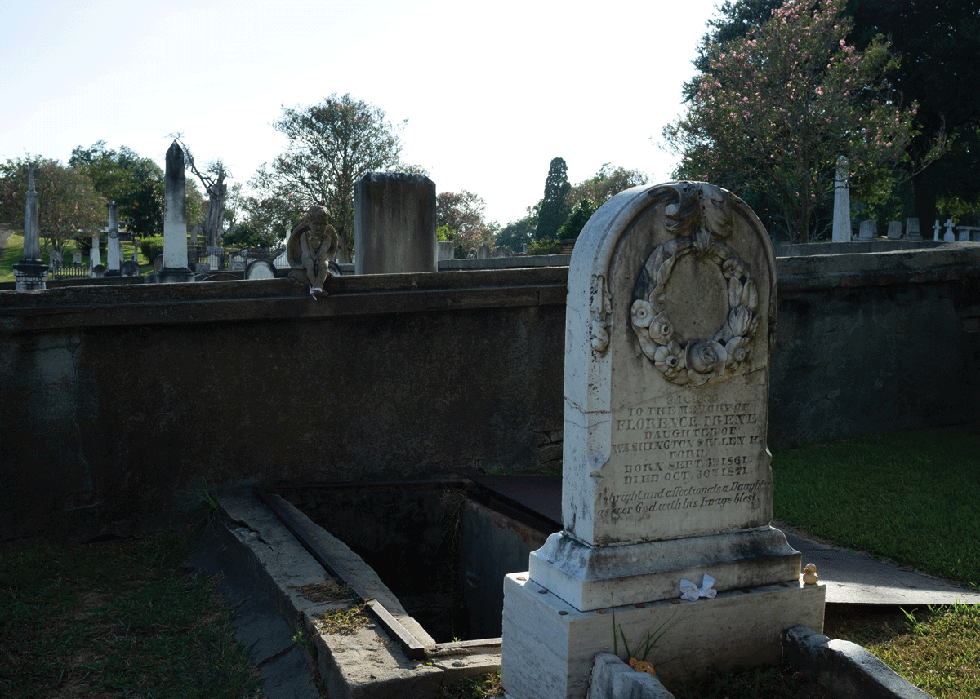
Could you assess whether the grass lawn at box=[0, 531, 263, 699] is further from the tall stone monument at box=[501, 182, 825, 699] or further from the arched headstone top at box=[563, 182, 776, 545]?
the arched headstone top at box=[563, 182, 776, 545]

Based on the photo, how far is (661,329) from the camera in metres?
3.35

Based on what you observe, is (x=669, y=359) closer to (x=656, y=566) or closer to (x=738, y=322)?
(x=738, y=322)

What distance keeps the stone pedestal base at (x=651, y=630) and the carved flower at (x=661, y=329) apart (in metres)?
1.08

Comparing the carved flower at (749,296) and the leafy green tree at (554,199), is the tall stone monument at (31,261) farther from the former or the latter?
the leafy green tree at (554,199)

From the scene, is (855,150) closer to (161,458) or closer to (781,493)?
(781,493)

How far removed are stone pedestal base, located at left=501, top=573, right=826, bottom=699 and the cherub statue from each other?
335 cm

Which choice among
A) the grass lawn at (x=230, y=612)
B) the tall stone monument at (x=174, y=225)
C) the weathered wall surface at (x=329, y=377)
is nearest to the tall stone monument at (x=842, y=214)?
the weathered wall surface at (x=329, y=377)

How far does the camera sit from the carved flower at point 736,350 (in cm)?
352

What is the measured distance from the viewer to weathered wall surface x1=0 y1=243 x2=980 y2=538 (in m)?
5.70

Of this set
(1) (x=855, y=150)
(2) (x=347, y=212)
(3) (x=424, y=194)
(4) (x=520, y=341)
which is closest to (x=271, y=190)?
(2) (x=347, y=212)

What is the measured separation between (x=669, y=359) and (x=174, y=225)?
12347 millimetres

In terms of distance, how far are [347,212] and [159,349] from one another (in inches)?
1004

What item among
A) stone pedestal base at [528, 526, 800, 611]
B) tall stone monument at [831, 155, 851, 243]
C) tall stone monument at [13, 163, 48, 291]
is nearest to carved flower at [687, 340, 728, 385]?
stone pedestal base at [528, 526, 800, 611]

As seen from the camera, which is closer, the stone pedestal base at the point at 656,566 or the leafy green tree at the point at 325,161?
the stone pedestal base at the point at 656,566
